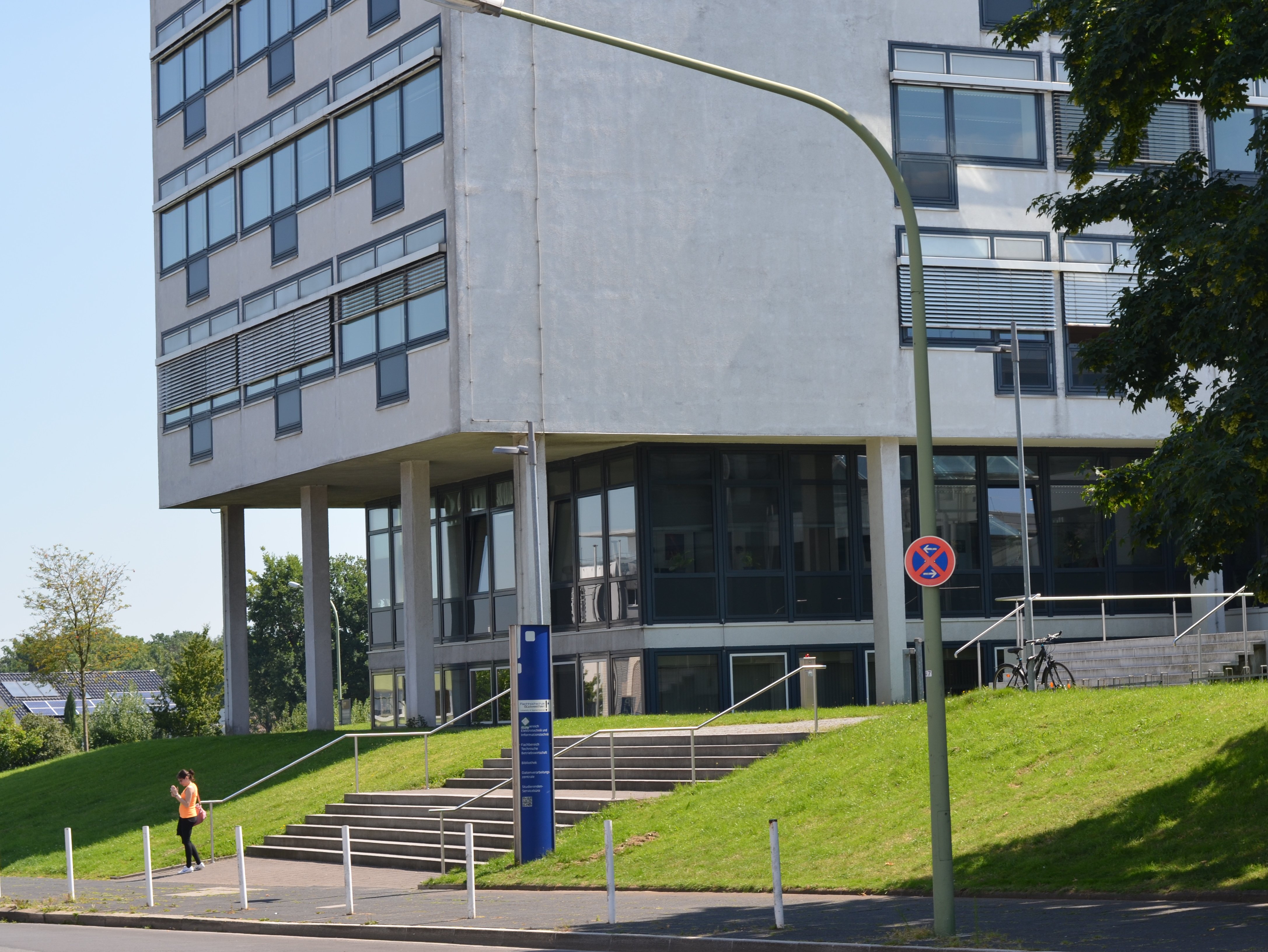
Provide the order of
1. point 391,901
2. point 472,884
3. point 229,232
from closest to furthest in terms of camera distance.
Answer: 1. point 472,884
2. point 391,901
3. point 229,232

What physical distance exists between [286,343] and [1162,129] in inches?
763

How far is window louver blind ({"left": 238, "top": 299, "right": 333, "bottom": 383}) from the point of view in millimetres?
36844

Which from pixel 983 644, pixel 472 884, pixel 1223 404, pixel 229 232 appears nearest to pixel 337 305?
pixel 229 232

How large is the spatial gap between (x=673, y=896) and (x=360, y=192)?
21250 mm

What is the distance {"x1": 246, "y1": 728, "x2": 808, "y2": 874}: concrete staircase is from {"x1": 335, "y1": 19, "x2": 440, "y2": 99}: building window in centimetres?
1394

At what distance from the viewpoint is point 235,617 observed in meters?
42.9

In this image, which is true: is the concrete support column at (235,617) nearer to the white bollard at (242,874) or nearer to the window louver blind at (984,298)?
the window louver blind at (984,298)

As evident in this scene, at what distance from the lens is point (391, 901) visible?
19.7 metres

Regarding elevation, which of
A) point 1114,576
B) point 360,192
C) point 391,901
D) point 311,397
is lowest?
point 391,901

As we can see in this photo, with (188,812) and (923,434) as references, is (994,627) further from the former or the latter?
(923,434)

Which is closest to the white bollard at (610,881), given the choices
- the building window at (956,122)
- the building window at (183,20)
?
the building window at (956,122)

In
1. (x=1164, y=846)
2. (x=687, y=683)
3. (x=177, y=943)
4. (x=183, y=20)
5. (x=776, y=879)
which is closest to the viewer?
(x=776, y=879)

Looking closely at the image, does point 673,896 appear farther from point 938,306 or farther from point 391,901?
point 938,306

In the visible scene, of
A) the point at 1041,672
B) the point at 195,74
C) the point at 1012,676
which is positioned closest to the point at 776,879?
the point at 1041,672
